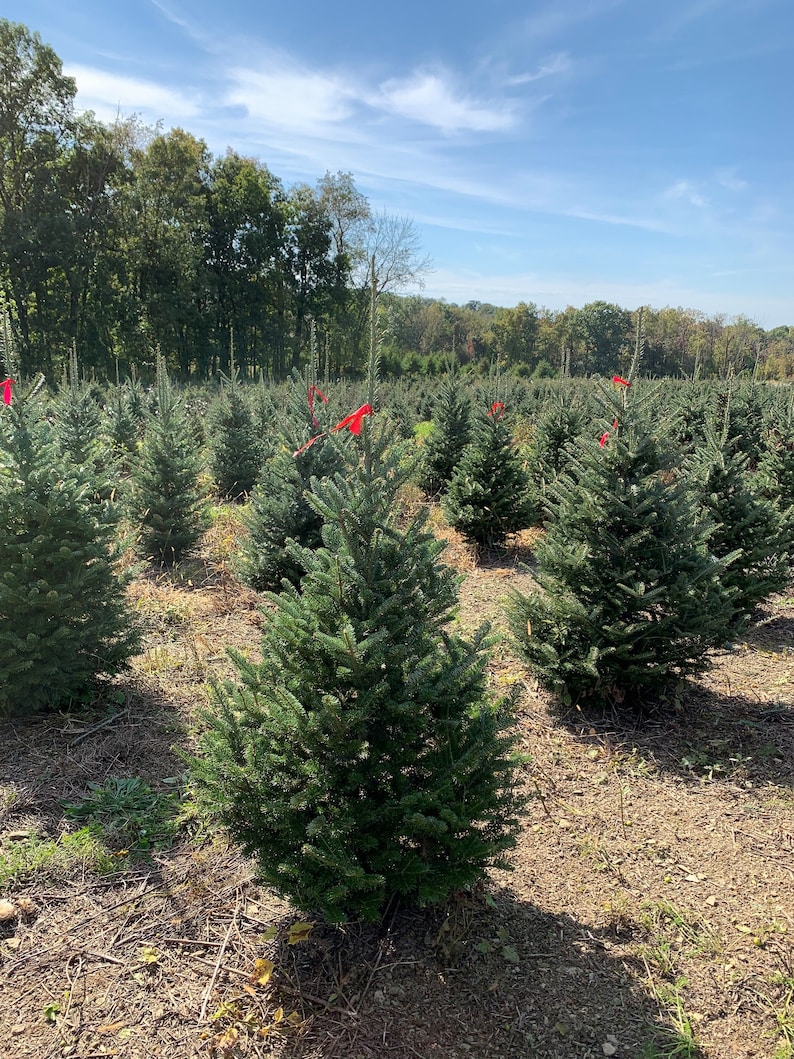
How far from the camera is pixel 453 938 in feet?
8.45

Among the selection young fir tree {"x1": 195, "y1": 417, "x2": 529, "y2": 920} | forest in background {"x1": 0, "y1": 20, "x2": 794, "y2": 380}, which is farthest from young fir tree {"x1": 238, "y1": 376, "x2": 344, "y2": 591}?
forest in background {"x1": 0, "y1": 20, "x2": 794, "y2": 380}

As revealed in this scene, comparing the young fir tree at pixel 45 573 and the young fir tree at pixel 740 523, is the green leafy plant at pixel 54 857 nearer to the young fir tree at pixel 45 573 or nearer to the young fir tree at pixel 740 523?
the young fir tree at pixel 45 573

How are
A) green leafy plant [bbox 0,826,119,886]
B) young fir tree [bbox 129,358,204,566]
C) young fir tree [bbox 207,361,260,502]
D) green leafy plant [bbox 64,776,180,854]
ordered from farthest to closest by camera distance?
young fir tree [bbox 207,361,260,502], young fir tree [bbox 129,358,204,566], green leafy plant [bbox 64,776,180,854], green leafy plant [bbox 0,826,119,886]

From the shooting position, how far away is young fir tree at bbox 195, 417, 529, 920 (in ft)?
7.50

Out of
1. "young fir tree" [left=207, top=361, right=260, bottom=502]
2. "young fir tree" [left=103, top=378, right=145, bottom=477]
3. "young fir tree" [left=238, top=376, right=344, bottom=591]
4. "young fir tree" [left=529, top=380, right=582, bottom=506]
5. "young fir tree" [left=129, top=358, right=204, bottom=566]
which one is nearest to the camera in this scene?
"young fir tree" [left=238, top=376, right=344, bottom=591]

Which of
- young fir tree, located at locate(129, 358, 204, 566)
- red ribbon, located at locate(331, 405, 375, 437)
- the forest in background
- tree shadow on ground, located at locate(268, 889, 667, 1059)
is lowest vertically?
tree shadow on ground, located at locate(268, 889, 667, 1059)

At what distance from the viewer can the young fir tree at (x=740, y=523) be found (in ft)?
18.4

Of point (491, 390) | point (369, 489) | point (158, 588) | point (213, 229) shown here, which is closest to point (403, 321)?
point (213, 229)

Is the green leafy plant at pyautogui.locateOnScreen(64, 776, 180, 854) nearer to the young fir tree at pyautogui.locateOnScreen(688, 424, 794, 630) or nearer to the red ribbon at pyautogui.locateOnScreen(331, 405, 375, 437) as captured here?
the red ribbon at pyautogui.locateOnScreen(331, 405, 375, 437)

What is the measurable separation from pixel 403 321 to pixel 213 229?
27.3 m

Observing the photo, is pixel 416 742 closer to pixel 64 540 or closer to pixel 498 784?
pixel 498 784

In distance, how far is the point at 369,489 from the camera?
244 cm

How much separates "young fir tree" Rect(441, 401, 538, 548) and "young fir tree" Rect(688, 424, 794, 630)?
294 cm

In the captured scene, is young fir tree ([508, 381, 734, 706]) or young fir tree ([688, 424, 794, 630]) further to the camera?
young fir tree ([688, 424, 794, 630])
